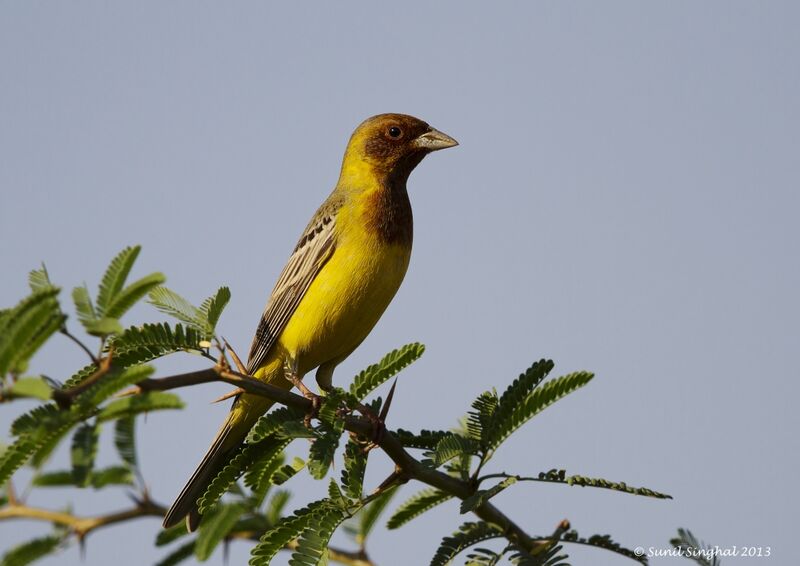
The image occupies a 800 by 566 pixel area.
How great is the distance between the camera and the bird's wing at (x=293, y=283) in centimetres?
659

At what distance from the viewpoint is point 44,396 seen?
2.72 m

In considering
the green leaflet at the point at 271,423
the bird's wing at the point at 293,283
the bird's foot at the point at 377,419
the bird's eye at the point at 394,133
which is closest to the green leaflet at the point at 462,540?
the bird's foot at the point at 377,419

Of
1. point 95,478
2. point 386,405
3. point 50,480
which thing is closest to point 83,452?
point 95,478

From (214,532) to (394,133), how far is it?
4.48 m

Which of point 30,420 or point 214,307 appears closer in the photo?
point 30,420

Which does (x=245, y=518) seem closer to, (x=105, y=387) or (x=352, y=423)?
(x=352, y=423)

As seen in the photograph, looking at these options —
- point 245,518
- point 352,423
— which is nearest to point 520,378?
point 352,423

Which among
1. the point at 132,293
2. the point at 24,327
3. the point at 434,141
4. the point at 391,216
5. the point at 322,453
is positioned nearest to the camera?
the point at 24,327

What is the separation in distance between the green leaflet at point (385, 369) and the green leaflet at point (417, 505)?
0.55m

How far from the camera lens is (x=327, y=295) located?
252 inches

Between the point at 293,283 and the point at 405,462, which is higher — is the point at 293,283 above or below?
above

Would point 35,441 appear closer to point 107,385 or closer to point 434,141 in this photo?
point 107,385

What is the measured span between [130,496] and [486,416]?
1561 mm

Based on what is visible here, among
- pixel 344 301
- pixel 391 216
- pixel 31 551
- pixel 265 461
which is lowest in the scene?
pixel 31 551
